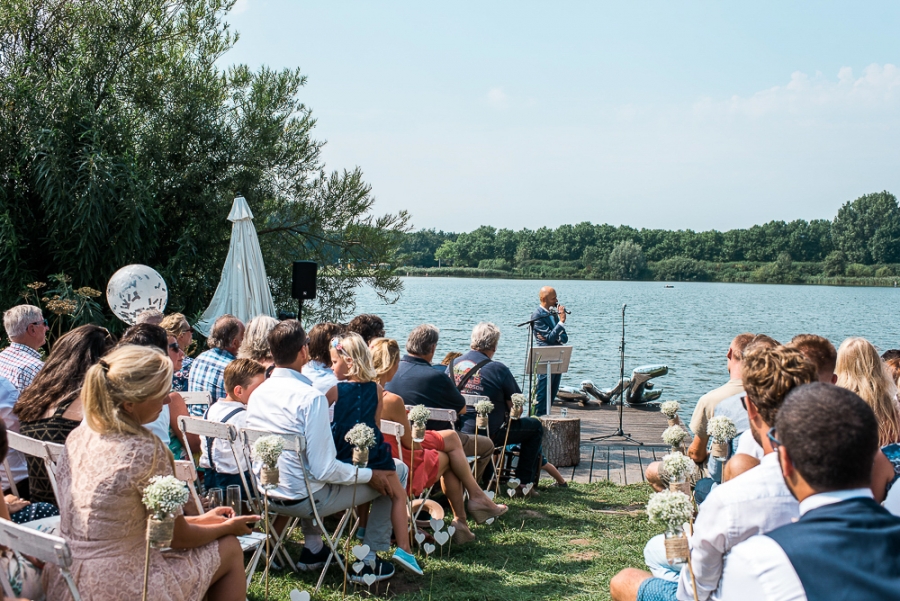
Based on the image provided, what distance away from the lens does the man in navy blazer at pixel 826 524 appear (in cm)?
165

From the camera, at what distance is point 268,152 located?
13.8 m

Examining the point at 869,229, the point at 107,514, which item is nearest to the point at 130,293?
the point at 107,514

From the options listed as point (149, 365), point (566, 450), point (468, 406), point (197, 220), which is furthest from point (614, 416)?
point (149, 365)

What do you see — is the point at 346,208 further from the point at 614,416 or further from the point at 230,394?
the point at 230,394

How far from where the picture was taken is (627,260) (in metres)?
81.0

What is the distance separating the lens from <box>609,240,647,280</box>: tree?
80938 millimetres

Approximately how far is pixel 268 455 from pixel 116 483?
85 centimetres

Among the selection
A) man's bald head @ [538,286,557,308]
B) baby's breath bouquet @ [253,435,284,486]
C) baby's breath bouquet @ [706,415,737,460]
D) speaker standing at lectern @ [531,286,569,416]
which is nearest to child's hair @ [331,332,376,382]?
baby's breath bouquet @ [253,435,284,486]

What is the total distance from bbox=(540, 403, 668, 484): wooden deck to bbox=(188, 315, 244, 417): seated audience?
3.29 metres

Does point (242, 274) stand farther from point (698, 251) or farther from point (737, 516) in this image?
point (698, 251)

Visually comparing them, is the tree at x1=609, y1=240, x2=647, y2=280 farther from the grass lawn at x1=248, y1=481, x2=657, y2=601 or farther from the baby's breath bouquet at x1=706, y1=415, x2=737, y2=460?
the baby's breath bouquet at x1=706, y1=415, x2=737, y2=460

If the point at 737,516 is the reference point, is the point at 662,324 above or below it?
below

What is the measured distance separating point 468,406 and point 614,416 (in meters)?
5.27

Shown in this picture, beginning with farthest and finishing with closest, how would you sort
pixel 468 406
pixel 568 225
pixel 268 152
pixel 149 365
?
pixel 568 225 → pixel 268 152 → pixel 468 406 → pixel 149 365
